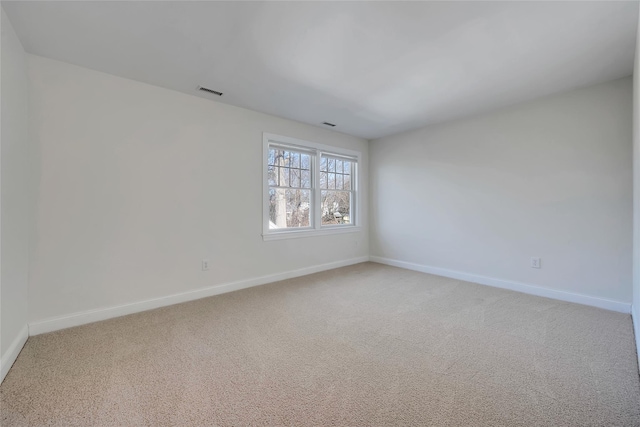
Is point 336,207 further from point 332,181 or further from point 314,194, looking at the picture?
point 314,194

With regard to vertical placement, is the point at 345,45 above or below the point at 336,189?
above

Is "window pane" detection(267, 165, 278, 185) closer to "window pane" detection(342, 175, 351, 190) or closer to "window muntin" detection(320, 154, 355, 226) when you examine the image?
"window muntin" detection(320, 154, 355, 226)

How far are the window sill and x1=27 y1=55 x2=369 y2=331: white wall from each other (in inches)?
6.3

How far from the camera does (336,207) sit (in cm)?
486

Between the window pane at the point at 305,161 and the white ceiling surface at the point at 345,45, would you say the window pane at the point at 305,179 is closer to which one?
the window pane at the point at 305,161

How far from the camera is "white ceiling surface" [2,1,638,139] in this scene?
1776 mm

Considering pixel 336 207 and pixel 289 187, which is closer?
pixel 289 187

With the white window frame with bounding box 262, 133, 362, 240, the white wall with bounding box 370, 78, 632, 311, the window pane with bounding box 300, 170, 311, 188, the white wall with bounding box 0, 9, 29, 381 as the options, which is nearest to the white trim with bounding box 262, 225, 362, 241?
the white window frame with bounding box 262, 133, 362, 240

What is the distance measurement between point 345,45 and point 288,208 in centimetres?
243

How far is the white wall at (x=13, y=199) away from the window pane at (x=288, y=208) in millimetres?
2397

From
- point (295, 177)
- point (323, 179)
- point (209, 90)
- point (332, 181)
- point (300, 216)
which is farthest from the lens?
point (332, 181)

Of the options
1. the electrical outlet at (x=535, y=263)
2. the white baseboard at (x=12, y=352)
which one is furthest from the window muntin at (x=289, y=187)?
the electrical outlet at (x=535, y=263)

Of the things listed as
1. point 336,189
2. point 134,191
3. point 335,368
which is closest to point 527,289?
point 335,368

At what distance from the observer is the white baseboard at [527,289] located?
278cm
